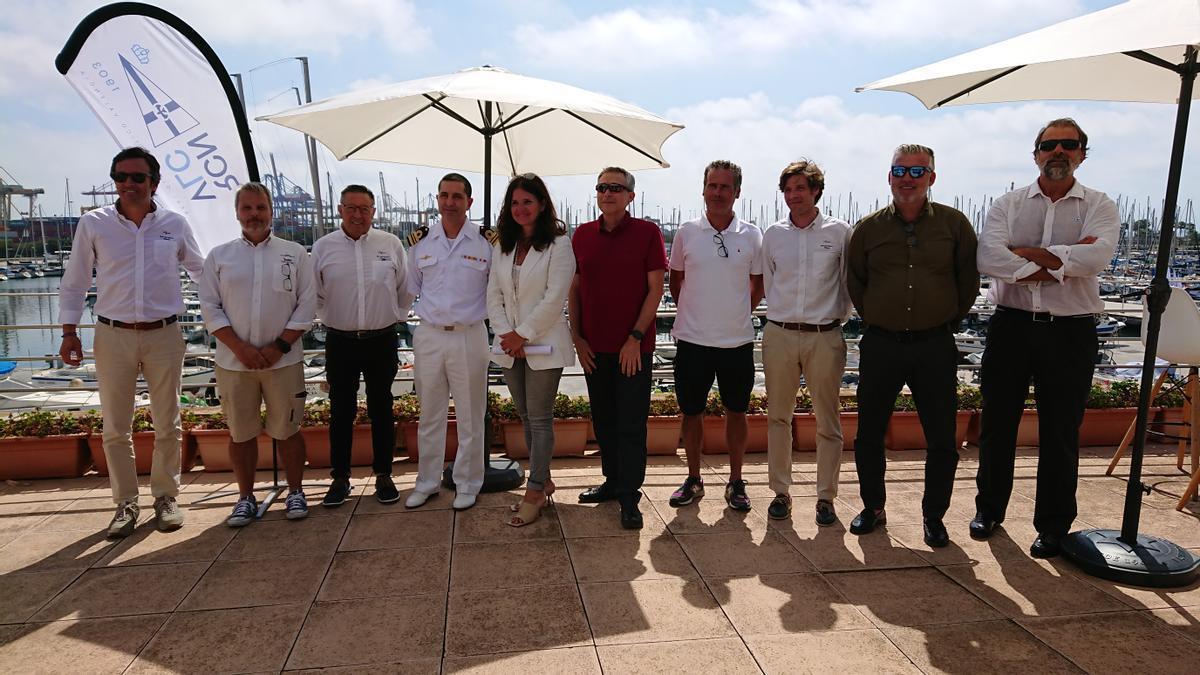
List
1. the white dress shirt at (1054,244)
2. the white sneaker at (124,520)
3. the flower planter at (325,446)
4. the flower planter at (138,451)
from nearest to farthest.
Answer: the white dress shirt at (1054,244) → the white sneaker at (124,520) → the flower planter at (138,451) → the flower planter at (325,446)

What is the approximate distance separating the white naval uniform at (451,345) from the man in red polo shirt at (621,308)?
22.2 inches

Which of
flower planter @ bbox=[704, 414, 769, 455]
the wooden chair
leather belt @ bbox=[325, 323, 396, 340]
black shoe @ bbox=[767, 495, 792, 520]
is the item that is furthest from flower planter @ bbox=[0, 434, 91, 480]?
the wooden chair

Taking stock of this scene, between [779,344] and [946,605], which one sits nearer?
[946,605]

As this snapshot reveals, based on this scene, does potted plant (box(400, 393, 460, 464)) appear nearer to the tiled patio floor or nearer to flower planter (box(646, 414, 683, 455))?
the tiled patio floor

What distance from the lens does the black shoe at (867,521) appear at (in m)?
3.59

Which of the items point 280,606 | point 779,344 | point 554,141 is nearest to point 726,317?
point 779,344

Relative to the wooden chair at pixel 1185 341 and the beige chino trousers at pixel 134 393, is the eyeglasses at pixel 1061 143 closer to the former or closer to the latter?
the wooden chair at pixel 1185 341

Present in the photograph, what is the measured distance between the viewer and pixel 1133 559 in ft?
10.1

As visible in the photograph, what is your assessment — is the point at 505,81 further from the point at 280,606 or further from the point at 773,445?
the point at 280,606

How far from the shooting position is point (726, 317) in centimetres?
376

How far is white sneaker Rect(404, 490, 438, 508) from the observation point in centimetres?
392

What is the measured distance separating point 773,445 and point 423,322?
2.12m

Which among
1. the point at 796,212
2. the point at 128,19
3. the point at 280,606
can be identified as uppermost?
the point at 128,19

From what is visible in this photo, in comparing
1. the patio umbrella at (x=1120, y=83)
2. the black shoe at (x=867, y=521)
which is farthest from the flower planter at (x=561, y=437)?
the patio umbrella at (x=1120, y=83)
